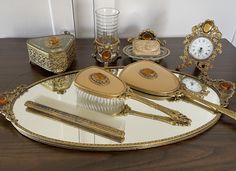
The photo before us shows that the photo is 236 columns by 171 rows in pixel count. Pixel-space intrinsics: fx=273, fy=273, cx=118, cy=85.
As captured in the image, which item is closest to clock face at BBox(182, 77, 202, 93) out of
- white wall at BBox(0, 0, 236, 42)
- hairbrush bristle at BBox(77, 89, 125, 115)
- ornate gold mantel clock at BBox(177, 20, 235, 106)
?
ornate gold mantel clock at BBox(177, 20, 235, 106)

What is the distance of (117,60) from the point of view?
710 millimetres

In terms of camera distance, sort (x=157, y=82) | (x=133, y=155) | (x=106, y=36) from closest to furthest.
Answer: (x=133, y=155), (x=157, y=82), (x=106, y=36)

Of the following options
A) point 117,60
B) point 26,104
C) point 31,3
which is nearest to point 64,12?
point 31,3

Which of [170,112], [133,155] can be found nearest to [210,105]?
[170,112]

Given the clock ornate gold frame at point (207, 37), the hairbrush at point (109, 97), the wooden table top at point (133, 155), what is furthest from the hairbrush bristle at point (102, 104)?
the clock ornate gold frame at point (207, 37)

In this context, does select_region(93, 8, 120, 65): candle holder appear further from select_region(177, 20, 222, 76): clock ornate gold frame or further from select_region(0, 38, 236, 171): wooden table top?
select_region(0, 38, 236, 171): wooden table top

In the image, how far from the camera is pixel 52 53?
614mm

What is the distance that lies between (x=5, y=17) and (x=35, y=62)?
0.23m

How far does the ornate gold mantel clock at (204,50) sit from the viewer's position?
62 centimetres

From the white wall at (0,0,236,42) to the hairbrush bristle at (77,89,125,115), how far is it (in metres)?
0.31

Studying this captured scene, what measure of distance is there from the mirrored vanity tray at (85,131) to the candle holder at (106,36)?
0.47ft

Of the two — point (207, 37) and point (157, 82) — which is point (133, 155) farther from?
point (207, 37)

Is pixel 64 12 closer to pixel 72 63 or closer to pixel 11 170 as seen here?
pixel 72 63

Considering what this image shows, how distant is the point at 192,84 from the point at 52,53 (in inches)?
12.8
